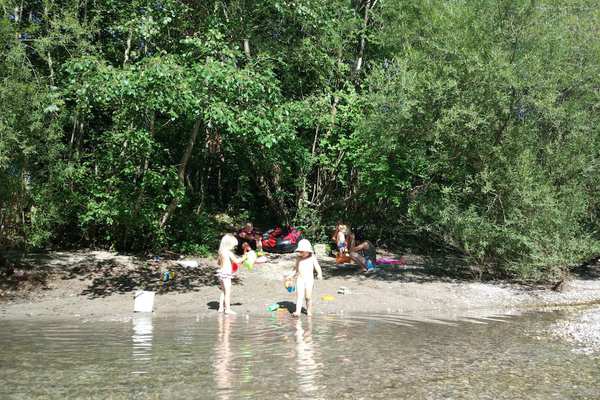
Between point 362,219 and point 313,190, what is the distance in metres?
2.15

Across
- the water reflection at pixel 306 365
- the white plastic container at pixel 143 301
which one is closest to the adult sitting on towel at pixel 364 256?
the white plastic container at pixel 143 301

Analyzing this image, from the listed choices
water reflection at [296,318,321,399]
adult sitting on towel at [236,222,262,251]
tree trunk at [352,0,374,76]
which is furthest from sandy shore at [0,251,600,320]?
tree trunk at [352,0,374,76]

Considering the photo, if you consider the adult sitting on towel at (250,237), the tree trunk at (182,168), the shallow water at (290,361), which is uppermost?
the tree trunk at (182,168)

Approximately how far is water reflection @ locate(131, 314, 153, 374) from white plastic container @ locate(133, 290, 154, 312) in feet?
1.33

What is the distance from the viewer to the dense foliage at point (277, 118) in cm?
1491

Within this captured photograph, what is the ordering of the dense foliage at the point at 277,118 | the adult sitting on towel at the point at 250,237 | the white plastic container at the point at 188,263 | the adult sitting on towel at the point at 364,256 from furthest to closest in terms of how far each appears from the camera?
the adult sitting on towel at the point at 250,237 → the adult sitting on towel at the point at 364,256 → the white plastic container at the point at 188,263 → the dense foliage at the point at 277,118

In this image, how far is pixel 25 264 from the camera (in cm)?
1636

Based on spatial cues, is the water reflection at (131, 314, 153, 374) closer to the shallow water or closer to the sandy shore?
the shallow water

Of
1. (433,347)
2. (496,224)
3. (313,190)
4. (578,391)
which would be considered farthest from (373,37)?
(578,391)

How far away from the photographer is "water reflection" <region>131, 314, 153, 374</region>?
25.4 ft

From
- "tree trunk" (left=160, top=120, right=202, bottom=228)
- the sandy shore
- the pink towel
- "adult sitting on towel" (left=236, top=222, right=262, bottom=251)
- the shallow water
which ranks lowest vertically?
the shallow water

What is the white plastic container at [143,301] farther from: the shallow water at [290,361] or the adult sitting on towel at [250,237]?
the adult sitting on towel at [250,237]

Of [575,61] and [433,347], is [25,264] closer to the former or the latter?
[433,347]

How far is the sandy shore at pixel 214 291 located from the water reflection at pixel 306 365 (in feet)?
11.8
